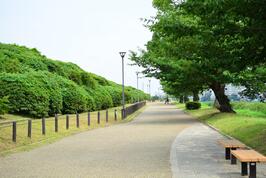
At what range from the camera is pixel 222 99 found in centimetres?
3609

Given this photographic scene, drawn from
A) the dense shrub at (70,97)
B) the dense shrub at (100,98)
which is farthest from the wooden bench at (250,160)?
the dense shrub at (100,98)

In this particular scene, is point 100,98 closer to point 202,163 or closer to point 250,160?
point 202,163

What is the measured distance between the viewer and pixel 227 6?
1180cm

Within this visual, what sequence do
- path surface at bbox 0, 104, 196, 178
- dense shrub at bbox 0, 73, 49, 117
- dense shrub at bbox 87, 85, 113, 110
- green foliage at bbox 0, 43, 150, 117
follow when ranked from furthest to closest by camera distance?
dense shrub at bbox 87, 85, 113, 110, green foliage at bbox 0, 43, 150, 117, dense shrub at bbox 0, 73, 49, 117, path surface at bbox 0, 104, 196, 178

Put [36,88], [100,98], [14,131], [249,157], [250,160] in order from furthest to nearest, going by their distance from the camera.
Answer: [100,98], [36,88], [14,131], [249,157], [250,160]

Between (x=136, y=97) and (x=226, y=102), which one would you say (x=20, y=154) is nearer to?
(x=226, y=102)

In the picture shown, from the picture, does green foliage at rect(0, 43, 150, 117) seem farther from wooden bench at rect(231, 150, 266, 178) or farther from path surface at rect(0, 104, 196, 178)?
wooden bench at rect(231, 150, 266, 178)

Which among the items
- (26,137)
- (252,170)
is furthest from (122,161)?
(26,137)

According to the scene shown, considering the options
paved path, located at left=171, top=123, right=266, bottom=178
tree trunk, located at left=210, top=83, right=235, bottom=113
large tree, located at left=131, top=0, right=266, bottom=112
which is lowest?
paved path, located at left=171, top=123, right=266, bottom=178

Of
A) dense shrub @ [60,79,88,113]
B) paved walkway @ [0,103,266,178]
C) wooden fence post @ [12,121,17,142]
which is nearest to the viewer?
paved walkway @ [0,103,266,178]

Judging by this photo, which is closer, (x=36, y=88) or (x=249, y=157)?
(x=249, y=157)

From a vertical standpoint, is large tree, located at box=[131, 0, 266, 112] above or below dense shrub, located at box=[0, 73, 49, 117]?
above

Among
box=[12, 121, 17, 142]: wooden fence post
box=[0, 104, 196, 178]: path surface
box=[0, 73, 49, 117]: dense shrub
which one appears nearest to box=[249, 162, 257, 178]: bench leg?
box=[0, 104, 196, 178]: path surface

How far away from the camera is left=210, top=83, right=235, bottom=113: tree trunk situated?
35.2 metres
